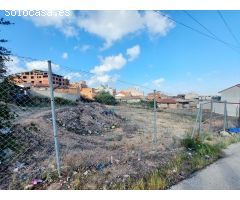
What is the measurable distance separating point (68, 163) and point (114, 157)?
1.13 m

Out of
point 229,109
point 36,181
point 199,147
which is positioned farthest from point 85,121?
point 229,109

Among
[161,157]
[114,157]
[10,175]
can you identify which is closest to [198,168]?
[161,157]

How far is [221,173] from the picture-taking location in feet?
15.5

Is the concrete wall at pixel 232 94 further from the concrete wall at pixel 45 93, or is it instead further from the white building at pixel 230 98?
the concrete wall at pixel 45 93

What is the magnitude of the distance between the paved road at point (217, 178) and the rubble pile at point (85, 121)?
6.58 meters

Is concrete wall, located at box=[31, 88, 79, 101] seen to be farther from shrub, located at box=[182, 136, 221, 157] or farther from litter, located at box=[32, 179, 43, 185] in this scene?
shrub, located at box=[182, 136, 221, 157]

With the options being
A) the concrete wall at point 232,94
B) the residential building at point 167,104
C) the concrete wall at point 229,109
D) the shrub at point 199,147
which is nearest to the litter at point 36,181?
the shrub at point 199,147

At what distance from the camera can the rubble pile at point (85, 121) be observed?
1134 cm

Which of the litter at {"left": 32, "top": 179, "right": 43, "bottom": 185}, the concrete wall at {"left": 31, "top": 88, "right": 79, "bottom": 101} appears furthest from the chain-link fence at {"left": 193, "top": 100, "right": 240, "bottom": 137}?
the litter at {"left": 32, "top": 179, "right": 43, "bottom": 185}

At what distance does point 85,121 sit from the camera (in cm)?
1240

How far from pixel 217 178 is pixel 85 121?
8.65m

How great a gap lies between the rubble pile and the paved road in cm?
658

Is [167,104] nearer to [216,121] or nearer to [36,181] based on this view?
[216,121]
